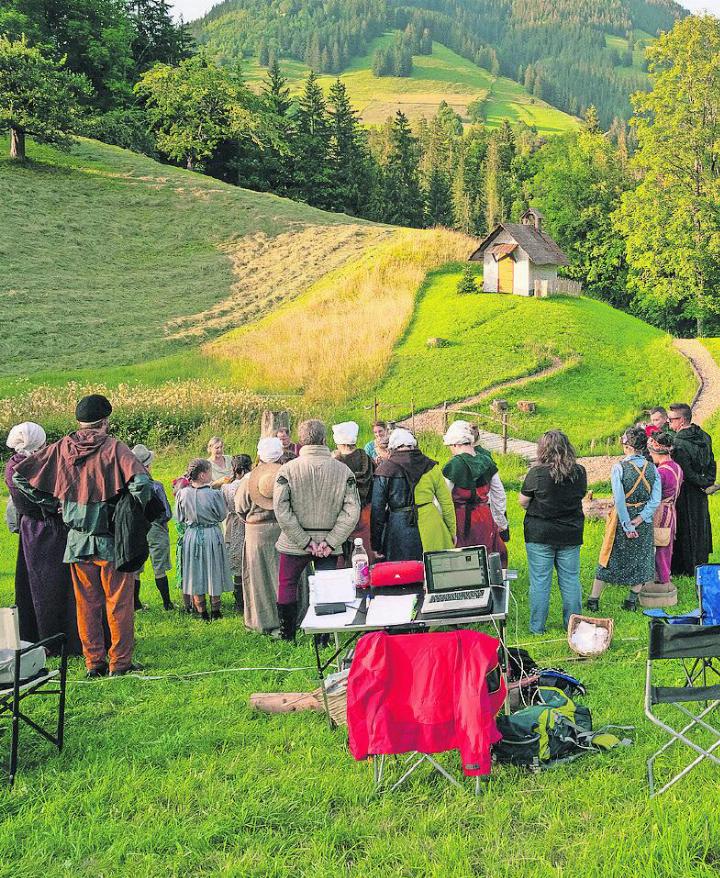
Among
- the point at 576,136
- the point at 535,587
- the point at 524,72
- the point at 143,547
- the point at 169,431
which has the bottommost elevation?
the point at 169,431

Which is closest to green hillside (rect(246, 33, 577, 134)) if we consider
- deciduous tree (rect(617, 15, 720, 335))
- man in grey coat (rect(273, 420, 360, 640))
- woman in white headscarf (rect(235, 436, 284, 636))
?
deciduous tree (rect(617, 15, 720, 335))

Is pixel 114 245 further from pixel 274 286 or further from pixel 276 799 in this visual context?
pixel 276 799

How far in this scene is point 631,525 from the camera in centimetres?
782

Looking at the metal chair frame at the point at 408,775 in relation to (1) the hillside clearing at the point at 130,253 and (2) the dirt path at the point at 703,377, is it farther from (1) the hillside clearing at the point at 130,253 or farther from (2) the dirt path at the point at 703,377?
(1) the hillside clearing at the point at 130,253

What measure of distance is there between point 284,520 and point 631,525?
345 cm

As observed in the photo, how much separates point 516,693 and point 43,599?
4.18 m

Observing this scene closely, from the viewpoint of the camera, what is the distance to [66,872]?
12.8 ft

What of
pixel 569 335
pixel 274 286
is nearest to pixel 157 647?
pixel 569 335

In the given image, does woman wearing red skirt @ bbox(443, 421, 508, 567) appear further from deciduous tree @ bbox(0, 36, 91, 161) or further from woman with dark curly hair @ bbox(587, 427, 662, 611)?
deciduous tree @ bbox(0, 36, 91, 161)

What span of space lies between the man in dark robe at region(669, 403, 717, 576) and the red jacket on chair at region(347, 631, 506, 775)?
17.6 ft

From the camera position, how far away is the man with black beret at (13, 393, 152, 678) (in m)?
6.45

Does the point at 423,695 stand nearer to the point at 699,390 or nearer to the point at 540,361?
the point at 540,361

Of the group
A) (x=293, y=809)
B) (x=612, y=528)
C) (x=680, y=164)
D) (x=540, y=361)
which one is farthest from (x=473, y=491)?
(x=680, y=164)

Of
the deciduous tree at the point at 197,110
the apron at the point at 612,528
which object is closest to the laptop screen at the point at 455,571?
the apron at the point at 612,528
